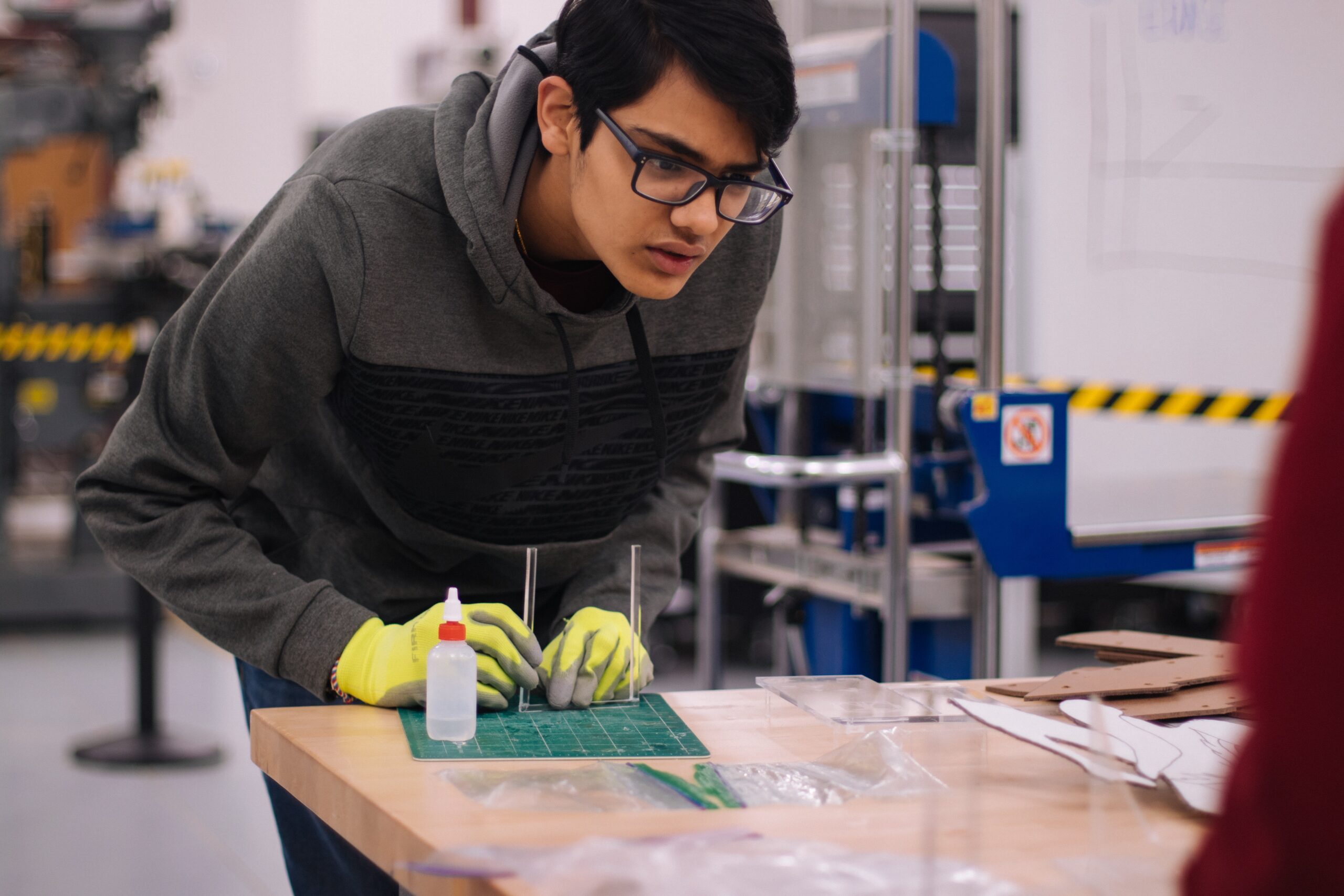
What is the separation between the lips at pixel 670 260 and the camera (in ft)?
4.02

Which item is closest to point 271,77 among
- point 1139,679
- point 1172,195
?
point 1172,195

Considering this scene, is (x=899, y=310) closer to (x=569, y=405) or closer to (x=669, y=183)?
(x=569, y=405)

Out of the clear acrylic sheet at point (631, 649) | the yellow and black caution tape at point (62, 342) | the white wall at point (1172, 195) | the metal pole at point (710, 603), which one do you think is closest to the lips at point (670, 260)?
the clear acrylic sheet at point (631, 649)

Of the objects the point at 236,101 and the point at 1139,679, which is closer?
the point at 1139,679

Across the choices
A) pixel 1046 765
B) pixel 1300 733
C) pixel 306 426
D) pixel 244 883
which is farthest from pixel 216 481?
Result: pixel 244 883

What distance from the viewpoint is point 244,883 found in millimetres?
2793

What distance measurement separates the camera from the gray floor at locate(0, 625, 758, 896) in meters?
2.82

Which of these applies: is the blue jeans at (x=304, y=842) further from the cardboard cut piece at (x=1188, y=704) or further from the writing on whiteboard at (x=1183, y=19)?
the writing on whiteboard at (x=1183, y=19)

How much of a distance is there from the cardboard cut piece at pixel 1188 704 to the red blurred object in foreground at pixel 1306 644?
642mm

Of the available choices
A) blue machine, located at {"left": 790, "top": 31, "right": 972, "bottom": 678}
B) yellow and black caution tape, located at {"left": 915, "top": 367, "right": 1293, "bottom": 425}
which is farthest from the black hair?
yellow and black caution tape, located at {"left": 915, "top": 367, "right": 1293, "bottom": 425}

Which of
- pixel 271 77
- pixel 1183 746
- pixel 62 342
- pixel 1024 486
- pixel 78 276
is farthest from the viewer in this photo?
pixel 271 77

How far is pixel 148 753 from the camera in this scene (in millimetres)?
3500

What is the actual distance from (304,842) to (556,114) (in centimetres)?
77

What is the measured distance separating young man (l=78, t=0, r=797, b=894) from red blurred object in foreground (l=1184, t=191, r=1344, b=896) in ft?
2.31
